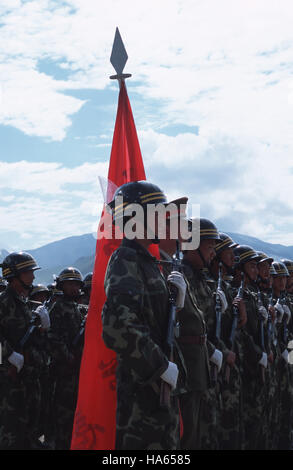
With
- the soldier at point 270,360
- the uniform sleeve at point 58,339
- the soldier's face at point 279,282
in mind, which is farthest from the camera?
the soldier's face at point 279,282

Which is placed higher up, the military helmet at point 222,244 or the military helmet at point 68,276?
the military helmet at point 68,276

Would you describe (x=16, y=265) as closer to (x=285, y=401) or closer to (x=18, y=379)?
(x=18, y=379)

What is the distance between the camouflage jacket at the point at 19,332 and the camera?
6.85 m

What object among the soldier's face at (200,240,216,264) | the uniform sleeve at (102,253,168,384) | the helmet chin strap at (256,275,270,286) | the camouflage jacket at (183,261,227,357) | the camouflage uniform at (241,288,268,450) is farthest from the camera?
the helmet chin strap at (256,275,270,286)

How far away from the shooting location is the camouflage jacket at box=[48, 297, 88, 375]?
814 centimetres

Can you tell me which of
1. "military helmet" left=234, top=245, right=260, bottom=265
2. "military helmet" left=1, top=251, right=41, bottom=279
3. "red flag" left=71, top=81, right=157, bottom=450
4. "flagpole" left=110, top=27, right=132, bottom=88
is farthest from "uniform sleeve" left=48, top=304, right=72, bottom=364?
"flagpole" left=110, top=27, right=132, bottom=88

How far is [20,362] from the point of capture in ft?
21.7

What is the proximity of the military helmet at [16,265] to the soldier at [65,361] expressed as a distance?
120 cm

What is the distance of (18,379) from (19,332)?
0.59 m

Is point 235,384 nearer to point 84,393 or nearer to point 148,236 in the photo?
point 84,393

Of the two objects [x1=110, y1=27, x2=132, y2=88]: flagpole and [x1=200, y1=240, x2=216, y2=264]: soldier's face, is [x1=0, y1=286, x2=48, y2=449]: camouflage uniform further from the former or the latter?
[x1=110, y1=27, x2=132, y2=88]: flagpole

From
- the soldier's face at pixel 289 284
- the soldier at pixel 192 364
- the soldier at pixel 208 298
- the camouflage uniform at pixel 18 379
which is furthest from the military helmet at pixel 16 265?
the soldier's face at pixel 289 284

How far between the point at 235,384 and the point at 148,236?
11.4 ft

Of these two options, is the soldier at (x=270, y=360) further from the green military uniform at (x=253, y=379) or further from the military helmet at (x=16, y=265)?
the military helmet at (x=16, y=265)
